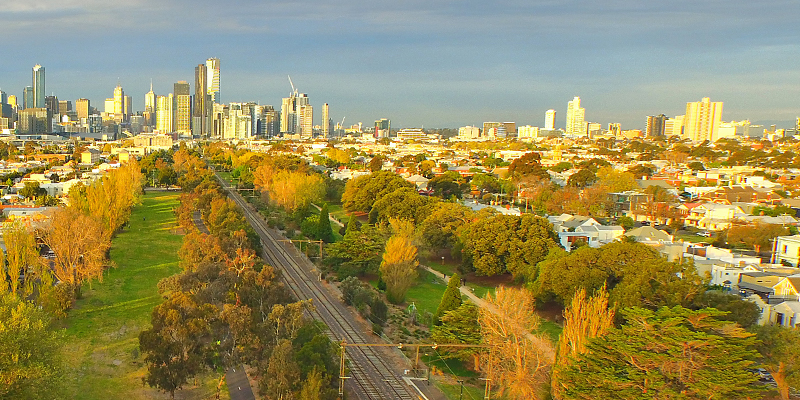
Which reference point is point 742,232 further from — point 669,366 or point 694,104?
point 694,104

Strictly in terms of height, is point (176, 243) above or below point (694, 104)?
below

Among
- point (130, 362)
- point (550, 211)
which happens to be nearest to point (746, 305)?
point (130, 362)

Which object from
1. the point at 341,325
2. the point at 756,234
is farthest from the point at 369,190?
the point at 756,234

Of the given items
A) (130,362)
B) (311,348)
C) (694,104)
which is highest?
(694,104)

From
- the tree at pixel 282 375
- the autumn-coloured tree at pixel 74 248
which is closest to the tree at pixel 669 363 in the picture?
the tree at pixel 282 375

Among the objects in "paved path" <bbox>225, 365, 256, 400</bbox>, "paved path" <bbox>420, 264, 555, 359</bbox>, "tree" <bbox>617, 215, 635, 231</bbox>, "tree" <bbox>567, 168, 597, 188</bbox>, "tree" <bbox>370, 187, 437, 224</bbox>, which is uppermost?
"tree" <bbox>567, 168, 597, 188</bbox>

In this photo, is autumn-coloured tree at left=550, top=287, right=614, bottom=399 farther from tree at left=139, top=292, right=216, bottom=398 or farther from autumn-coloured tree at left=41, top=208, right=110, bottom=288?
autumn-coloured tree at left=41, top=208, right=110, bottom=288

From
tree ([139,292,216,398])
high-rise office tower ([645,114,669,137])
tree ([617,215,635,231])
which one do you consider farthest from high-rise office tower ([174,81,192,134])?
tree ([139,292,216,398])

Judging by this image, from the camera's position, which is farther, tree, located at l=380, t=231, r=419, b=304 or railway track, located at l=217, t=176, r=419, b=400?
tree, located at l=380, t=231, r=419, b=304
